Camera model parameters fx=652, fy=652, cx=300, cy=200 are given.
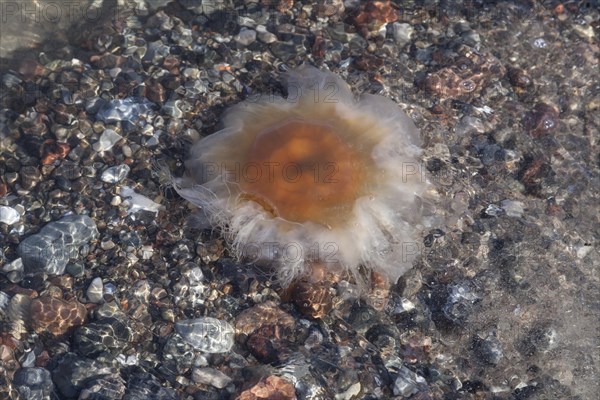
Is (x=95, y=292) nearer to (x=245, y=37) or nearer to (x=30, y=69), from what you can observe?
(x=30, y=69)

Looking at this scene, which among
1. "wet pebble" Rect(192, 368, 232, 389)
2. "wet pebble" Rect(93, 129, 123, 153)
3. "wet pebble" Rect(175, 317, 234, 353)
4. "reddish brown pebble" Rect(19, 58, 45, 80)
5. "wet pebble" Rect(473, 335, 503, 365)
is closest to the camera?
"wet pebble" Rect(192, 368, 232, 389)

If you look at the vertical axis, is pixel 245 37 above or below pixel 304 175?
above

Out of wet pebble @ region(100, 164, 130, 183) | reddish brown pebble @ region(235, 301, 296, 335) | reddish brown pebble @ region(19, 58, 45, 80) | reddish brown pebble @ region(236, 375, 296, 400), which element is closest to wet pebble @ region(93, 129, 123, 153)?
wet pebble @ region(100, 164, 130, 183)

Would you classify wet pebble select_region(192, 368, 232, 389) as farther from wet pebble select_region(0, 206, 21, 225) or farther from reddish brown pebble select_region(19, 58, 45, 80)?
reddish brown pebble select_region(19, 58, 45, 80)

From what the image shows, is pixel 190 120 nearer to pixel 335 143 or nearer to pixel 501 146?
pixel 335 143

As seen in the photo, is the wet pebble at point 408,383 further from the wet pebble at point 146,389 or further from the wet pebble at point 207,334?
the wet pebble at point 146,389

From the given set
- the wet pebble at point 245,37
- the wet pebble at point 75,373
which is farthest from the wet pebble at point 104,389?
the wet pebble at point 245,37

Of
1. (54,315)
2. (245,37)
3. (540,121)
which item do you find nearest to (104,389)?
(54,315)
